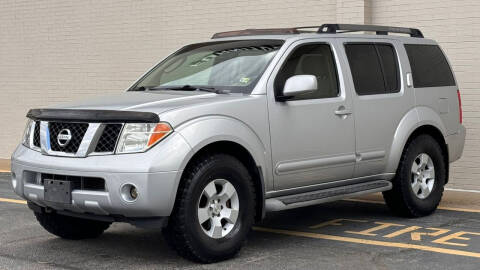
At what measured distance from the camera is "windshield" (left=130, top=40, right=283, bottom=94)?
6.95 meters

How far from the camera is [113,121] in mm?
6012

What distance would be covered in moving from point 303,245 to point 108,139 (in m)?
2.03

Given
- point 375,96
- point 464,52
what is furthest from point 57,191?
point 464,52

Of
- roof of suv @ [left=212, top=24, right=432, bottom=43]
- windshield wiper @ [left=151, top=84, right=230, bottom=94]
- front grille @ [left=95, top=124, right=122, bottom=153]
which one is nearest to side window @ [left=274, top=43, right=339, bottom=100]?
roof of suv @ [left=212, top=24, right=432, bottom=43]

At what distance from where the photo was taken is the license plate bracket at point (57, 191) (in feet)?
20.0

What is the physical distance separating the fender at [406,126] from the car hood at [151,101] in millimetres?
2082

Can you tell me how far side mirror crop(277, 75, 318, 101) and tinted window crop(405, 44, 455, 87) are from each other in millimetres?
1984

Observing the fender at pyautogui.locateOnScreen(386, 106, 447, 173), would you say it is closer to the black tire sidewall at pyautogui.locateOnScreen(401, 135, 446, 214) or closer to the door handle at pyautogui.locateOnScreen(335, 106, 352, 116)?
the black tire sidewall at pyautogui.locateOnScreen(401, 135, 446, 214)

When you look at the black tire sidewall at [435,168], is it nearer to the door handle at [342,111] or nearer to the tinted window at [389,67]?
the tinted window at [389,67]

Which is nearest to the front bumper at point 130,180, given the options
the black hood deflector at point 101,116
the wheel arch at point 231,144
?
the wheel arch at point 231,144

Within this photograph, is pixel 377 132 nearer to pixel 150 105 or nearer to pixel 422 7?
pixel 150 105

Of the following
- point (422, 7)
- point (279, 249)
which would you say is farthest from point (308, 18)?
point (279, 249)

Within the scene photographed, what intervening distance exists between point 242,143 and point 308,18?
5780mm

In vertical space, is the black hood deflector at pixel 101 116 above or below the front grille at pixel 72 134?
above
